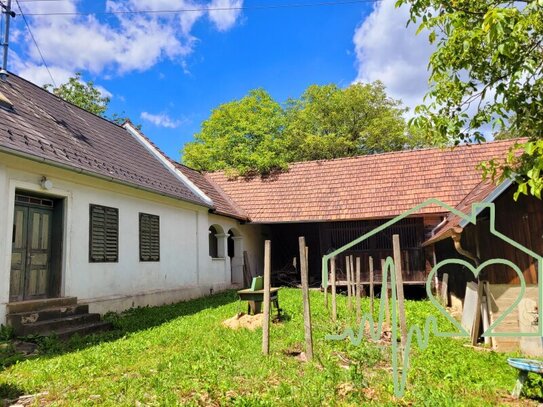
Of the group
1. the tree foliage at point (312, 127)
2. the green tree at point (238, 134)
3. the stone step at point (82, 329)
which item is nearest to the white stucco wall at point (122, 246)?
the stone step at point (82, 329)

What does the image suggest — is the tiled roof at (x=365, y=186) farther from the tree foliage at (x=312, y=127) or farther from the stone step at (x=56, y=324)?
the stone step at (x=56, y=324)

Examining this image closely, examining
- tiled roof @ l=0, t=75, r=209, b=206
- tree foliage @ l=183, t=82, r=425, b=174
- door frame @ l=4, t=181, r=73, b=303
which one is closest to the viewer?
door frame @ l=4, t=181, r=73, b=303

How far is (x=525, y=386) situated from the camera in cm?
470

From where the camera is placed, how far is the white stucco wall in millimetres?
7892

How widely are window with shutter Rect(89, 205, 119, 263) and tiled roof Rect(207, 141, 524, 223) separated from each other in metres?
7.51

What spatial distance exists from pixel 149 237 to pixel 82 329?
4.07 m

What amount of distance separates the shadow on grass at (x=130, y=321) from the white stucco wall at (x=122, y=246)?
520mm

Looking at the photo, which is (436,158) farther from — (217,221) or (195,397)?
(195,397)

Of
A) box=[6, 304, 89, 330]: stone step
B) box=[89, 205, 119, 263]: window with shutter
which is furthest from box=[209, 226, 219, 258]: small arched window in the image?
box=[6, 304, 89, 330]: stone step

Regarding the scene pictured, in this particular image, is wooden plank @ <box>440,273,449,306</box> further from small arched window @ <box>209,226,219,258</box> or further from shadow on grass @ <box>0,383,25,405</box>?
shadow on grass @ <box>0,383,25,405</box>

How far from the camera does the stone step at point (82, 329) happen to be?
7660 mm

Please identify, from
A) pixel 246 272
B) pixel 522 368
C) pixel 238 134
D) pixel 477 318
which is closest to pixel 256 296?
pixel 477 318

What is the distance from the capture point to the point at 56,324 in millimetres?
7824

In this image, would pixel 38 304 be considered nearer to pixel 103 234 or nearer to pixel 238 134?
pixel 103 234
